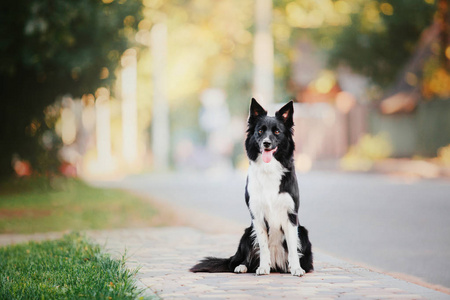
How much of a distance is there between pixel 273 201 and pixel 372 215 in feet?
24.6

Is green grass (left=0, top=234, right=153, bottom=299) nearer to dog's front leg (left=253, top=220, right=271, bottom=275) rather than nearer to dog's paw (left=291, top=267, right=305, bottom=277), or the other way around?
dog's front leg (left=253, top=220, right=271, bottom=275)

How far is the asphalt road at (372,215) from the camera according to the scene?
9.02m

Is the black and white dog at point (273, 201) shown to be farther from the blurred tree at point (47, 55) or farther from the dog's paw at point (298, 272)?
the blurred tree at point (47, 55)

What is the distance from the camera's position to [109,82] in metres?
23.1

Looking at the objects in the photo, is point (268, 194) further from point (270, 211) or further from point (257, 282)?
point (257, 282)

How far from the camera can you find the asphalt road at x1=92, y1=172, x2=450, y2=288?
9.02 metres

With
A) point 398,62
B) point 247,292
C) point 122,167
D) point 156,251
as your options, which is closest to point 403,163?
point 398,62

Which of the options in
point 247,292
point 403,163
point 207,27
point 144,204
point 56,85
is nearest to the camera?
point 247,292

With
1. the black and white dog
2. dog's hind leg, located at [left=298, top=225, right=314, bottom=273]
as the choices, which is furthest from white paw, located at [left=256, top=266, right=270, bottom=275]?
dog's hind leg, located at [left=298, top=225, right=314, bottom=273]

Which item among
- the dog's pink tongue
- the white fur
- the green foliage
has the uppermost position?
the green foliage

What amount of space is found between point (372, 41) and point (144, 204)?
827 inches

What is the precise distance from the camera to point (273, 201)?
6645mm

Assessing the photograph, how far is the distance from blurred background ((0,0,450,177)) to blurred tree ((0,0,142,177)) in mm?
41

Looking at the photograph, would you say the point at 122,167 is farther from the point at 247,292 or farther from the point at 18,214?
the point at 247,292
